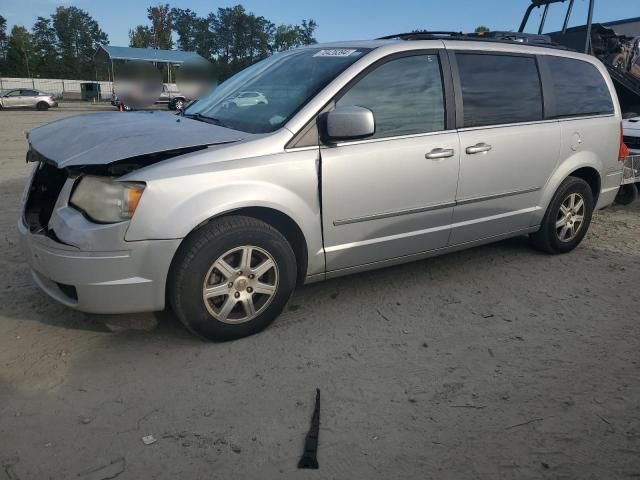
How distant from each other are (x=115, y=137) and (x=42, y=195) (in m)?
0.79

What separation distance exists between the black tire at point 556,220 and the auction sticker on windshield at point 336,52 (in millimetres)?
2297

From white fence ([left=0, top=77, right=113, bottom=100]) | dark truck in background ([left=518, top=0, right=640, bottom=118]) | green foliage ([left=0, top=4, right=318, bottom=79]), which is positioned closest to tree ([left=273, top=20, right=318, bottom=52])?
green foliage ([left=0, top=4, right=318, bottom=79])

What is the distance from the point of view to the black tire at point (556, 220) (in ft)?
15.2

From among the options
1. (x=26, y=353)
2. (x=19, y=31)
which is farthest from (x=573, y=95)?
(x=19, y=31)

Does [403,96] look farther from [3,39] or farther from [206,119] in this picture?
[3,39]

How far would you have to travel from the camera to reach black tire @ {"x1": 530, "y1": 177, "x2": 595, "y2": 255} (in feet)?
15.2

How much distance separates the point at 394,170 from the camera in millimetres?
3523

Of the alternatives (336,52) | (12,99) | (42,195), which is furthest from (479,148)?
(12,99)

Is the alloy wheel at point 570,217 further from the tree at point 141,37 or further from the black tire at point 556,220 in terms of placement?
the tree at point 141,37

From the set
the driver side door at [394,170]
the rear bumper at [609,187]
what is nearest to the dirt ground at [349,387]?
the driver side door at [394,170]

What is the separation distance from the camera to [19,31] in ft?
184

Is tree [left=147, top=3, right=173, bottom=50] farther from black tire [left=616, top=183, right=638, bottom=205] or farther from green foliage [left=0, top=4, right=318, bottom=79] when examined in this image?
black tire [left=616, top=183, right=638, bottom=205]

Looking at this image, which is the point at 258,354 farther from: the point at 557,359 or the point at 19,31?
the point at 19,31

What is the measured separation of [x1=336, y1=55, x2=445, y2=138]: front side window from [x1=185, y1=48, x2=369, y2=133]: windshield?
192mm
